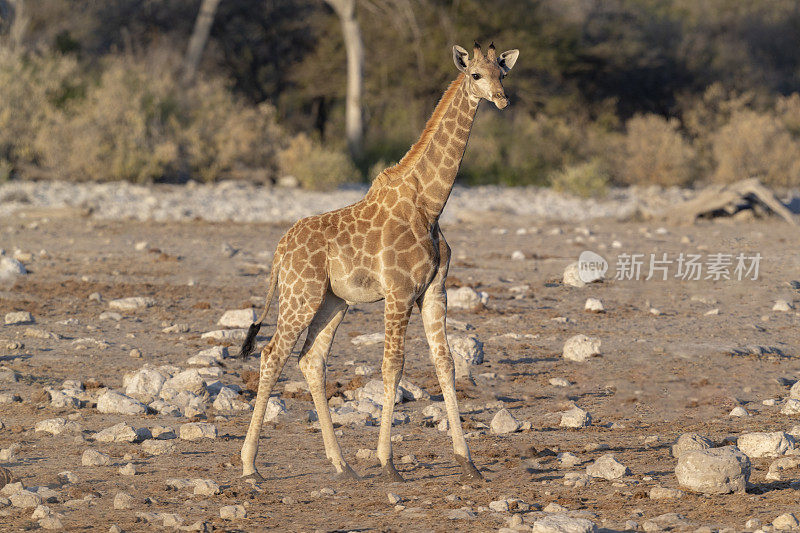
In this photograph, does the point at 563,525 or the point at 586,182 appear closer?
the point at 563,525

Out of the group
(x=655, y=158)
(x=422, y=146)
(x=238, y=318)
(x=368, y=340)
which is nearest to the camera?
(x=422, y=146)

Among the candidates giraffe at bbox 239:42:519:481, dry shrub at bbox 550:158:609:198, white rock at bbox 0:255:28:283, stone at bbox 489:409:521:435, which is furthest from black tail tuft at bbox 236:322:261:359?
dry shrub at bbox 550:158:609:198

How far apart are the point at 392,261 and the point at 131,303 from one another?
487cm

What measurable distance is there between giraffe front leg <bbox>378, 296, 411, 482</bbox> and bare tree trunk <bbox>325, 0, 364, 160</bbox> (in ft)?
63.8

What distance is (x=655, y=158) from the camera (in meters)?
22.9

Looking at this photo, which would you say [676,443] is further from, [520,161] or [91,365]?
[520,161]

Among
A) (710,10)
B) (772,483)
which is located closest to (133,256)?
(772,483)

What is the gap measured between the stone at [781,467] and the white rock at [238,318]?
16.0ft

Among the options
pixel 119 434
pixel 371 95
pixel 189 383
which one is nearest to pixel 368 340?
pixel 189 383

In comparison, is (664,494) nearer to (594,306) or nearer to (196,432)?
(196,432)

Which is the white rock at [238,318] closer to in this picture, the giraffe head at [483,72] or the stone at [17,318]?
the stone at [17,318]

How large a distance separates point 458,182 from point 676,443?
58.3ft

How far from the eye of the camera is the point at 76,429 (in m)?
6.19

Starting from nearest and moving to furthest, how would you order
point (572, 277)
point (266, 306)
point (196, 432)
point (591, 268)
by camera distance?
1. point (266, 306)
2. point (196, 432)
3. point (572, 277)
4. point (591, 268)
